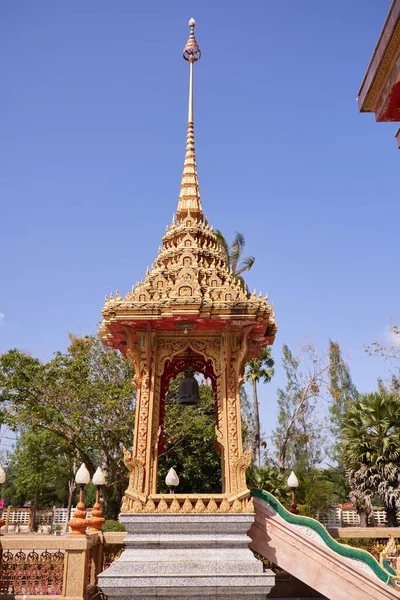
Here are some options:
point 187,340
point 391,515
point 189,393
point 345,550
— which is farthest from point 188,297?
point 391,515

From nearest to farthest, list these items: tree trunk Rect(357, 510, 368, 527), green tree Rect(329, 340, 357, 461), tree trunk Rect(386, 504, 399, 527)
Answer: tree trunk Rect(386, 504, 399, 527)
tree trunk Rect(357, 510, 368, 527)
green tree Rect(329, 340, 357, 461)

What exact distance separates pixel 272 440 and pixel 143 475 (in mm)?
35821

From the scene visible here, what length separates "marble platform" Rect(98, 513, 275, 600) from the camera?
672 centimetres

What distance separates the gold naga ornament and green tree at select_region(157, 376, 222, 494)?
1441cm

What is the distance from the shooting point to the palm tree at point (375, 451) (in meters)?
18.9

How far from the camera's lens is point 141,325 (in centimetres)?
859

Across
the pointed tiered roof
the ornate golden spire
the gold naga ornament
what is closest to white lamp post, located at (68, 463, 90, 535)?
the gold naga ornament

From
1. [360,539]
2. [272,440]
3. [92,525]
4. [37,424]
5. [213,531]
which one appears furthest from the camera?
[272,440]

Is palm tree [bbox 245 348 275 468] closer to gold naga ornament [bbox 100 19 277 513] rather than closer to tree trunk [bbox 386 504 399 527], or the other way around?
tree trunk [bbox 386 504 399 527]

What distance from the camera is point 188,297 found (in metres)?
8.16

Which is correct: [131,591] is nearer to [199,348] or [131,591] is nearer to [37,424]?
[199,348]

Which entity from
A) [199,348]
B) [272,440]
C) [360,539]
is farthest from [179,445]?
[272,440]

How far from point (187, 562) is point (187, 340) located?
3.51 meters

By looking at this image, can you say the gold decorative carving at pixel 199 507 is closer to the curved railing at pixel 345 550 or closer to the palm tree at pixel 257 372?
the curved railing at pixel 345 550
